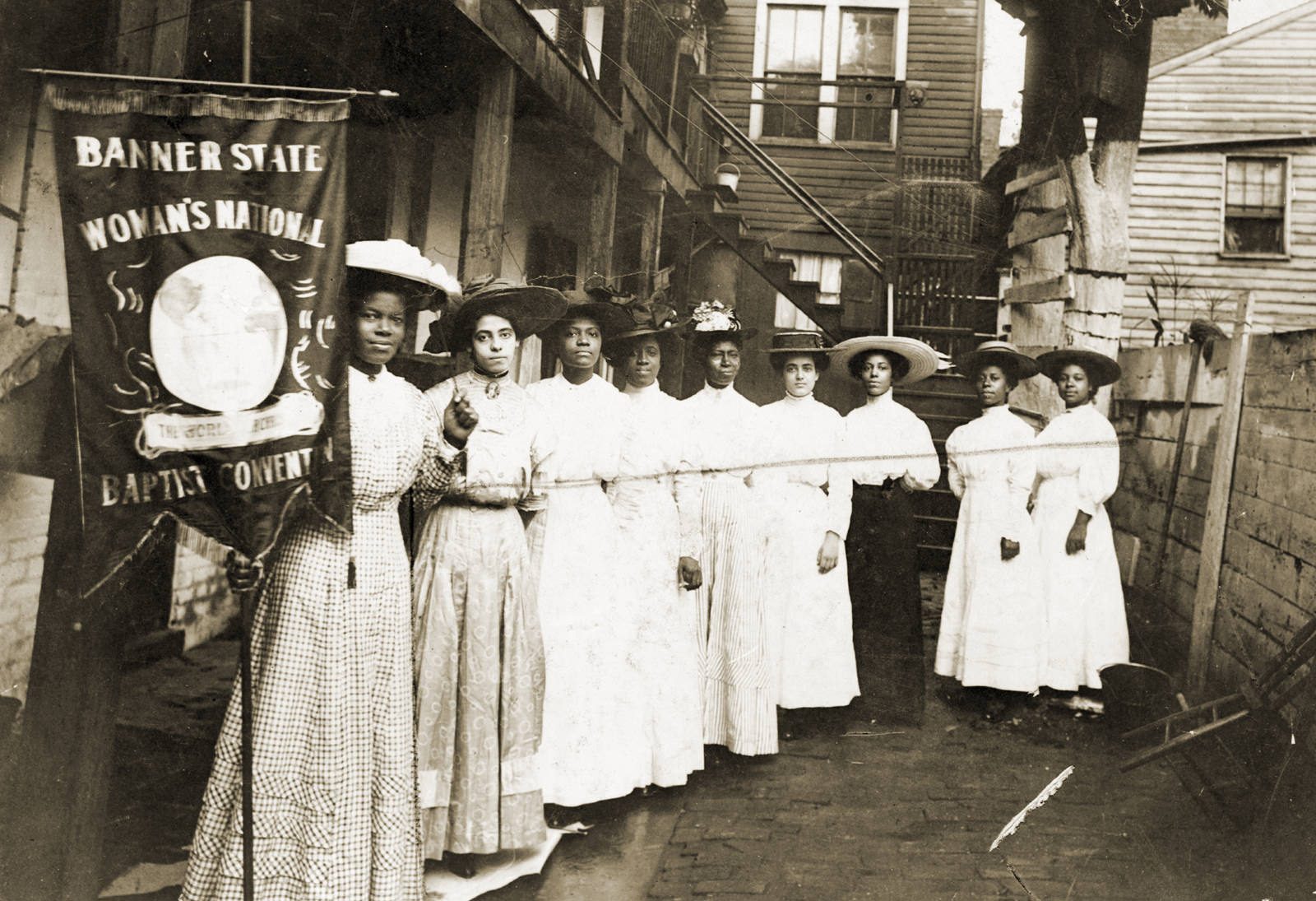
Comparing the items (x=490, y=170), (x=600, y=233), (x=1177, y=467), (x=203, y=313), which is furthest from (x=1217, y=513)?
(x=203, y=313)

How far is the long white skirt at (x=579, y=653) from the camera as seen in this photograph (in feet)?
12.3

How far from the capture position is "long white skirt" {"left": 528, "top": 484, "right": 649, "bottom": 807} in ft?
12.3

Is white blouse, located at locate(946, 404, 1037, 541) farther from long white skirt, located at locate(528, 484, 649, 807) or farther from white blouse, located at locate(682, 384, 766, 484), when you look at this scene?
long white skirt, located at locate(528, 484, 649, 807)

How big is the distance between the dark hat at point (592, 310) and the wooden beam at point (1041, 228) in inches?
93.9

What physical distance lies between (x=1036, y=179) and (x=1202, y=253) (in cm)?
163

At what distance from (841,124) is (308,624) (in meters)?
3.25

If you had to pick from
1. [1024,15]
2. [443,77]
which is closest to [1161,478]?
[1024,15]

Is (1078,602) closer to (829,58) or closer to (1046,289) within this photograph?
(1046,289)

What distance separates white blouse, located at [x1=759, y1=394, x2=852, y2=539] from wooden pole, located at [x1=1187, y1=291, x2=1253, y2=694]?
182 cm

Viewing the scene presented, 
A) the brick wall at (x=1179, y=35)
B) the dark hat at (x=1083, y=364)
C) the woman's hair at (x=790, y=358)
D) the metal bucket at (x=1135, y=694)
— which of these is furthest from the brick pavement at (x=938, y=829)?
the brick wall at (x=1179, y=35)

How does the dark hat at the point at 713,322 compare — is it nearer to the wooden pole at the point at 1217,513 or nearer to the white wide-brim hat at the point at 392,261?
the white wide-brim hat at the point at 392,261

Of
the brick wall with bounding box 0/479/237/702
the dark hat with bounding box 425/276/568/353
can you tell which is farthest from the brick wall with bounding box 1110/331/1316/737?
the brick wall with bounding box 0/479/237/702

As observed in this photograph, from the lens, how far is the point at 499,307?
332 centimetres

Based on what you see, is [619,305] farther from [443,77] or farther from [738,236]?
[443,77]
